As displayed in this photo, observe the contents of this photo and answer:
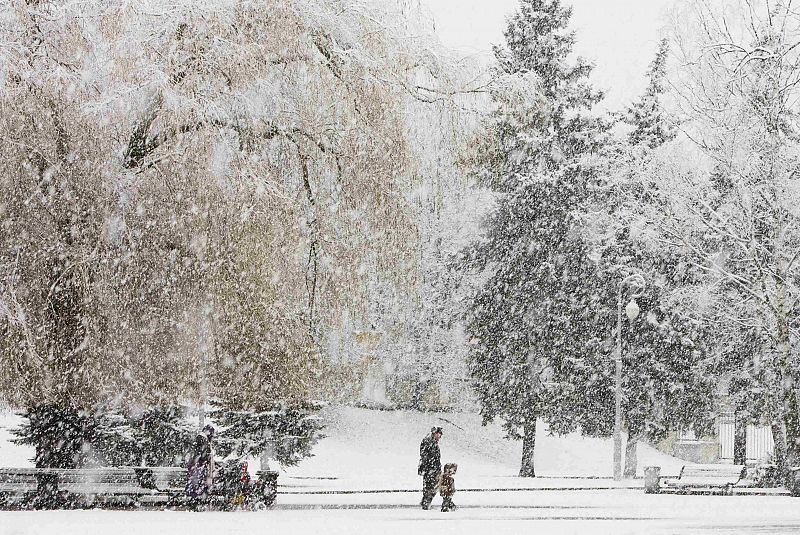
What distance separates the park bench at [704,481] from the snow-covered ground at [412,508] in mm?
715

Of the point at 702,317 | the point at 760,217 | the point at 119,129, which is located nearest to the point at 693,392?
the point at 702,317

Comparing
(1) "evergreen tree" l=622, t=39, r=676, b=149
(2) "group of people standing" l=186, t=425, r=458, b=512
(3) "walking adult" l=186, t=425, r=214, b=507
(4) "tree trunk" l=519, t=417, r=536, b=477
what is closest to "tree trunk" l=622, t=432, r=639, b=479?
(4) "tree trunk" l=519, t=417, r=536, b=477

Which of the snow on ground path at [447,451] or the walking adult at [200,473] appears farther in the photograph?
the snow on ground path at [447,451]

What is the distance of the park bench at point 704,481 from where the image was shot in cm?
2666

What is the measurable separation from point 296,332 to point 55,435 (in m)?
4.04

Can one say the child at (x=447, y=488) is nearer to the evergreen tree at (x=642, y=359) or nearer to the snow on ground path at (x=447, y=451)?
the snow on ground path at (x=447, y=451)

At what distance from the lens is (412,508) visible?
1978 centimetres

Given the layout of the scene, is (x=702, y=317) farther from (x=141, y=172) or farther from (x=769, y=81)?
(x=141, y=172)

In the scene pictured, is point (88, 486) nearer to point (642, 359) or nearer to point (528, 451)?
point (528, 451)

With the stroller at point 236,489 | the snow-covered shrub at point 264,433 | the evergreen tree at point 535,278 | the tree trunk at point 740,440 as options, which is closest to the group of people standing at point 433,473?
the stroller at point 236,489

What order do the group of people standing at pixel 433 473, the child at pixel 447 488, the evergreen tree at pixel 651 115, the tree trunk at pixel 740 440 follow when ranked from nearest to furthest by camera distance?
the child at pixel 447 488 → the group of people standing at pixel 433 473 → the evergreen tree at pixel 651 115 → the tree trunk at pixel 740 440

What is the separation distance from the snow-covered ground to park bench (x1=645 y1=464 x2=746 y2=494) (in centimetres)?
72

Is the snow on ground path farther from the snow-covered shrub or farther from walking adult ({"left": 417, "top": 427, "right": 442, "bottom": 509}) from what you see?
walking adult ({"left": 417, "top": 427, "right": 442, "bottom": 509})

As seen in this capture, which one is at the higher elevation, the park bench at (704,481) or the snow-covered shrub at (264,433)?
the snow-covered shrub at (264,433)
